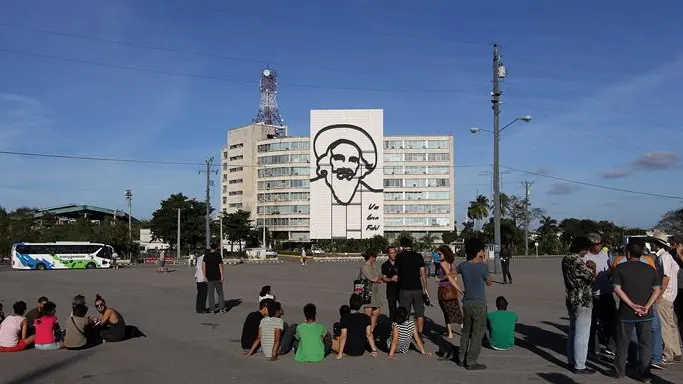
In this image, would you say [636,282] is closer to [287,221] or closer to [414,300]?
[414,300]

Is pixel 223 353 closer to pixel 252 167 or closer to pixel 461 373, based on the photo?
pixel 461 373

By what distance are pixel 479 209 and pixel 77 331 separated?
4497 inches

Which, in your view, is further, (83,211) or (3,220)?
(83,211)

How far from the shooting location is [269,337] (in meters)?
9.78

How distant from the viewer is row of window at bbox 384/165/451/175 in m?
126

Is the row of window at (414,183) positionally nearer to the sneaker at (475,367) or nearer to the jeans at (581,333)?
the sneaker at (475,367)

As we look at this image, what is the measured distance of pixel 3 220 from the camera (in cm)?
8731

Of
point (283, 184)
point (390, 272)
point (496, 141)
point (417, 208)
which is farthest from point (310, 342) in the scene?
point (283, 184)

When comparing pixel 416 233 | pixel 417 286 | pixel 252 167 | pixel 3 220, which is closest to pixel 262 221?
pixel 252 167

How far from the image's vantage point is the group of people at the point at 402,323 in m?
8.80

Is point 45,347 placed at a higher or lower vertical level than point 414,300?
lower

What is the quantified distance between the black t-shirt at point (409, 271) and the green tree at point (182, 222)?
304 ft

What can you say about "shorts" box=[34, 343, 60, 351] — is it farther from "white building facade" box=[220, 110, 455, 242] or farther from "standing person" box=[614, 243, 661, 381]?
"white building facade" box=[220, 110, 455, 242]

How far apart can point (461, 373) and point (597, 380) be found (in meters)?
1.70
